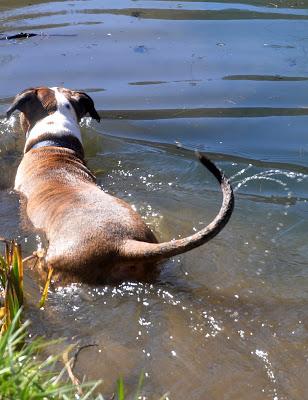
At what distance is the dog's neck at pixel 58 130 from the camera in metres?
6.43

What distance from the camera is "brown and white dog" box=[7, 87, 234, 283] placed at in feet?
14.1

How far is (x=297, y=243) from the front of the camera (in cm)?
522

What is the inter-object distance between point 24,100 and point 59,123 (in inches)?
14.4

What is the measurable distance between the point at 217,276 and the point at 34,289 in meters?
1.20

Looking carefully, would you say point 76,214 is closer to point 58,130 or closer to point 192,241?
point 192,241

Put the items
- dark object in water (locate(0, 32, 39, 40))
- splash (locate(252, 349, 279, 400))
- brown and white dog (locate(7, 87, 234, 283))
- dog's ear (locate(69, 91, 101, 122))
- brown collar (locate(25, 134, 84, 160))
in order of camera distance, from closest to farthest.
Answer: splash (locate(252, 349, 279, 400)), brown and white dog (locate(7, 87, 234, 283)), brown collar (locate(25, 134, 84, 160)), dog's ear (locate(69, 91, 101, 122)), dark object in water (locate(0, 32, 39, 40))

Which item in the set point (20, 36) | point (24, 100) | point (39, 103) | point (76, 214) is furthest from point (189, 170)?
point (20, 36)

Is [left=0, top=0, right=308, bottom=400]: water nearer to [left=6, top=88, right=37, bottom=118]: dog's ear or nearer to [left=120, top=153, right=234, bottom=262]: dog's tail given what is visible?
[left=120, top=153, right=234, bottom=262]: dog's tail

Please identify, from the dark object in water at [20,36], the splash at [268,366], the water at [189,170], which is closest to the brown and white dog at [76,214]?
the water at [189,170]

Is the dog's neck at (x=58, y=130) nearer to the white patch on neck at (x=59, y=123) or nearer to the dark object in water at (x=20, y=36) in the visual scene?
the white patch on neck at (x=59, y=123)

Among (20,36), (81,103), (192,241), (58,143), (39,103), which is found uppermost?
(192,241)

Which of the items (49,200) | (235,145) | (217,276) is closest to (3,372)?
(217,276)

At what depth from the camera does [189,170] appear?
6.45 meters

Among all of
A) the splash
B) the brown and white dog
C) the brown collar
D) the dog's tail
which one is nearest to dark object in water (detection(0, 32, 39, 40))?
the brown and white dog
